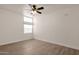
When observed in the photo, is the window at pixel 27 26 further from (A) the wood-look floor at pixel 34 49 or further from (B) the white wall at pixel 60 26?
(A) the wood-look floor at pixel 34 49

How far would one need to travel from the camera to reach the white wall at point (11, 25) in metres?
2.49

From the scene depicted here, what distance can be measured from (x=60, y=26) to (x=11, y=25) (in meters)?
1.01

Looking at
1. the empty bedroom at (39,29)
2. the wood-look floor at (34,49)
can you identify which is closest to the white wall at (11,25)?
the empty bedroom at (39,29)

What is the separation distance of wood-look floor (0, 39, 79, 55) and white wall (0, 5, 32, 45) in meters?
0.11

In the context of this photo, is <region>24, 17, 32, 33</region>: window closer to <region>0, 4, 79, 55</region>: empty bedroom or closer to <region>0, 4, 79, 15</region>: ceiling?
<region>0, 4, 79, 55</region>: empty bedroom

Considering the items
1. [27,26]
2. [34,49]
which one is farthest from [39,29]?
[34,49]

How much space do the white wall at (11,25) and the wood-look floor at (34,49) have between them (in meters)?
→ 0.11

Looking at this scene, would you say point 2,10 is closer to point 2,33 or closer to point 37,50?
point 2,33

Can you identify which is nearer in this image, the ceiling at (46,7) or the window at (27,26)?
the ceiling at (46,7)

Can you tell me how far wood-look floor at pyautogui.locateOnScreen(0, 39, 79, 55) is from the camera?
250cm

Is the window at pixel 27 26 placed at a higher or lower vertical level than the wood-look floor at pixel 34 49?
higher
